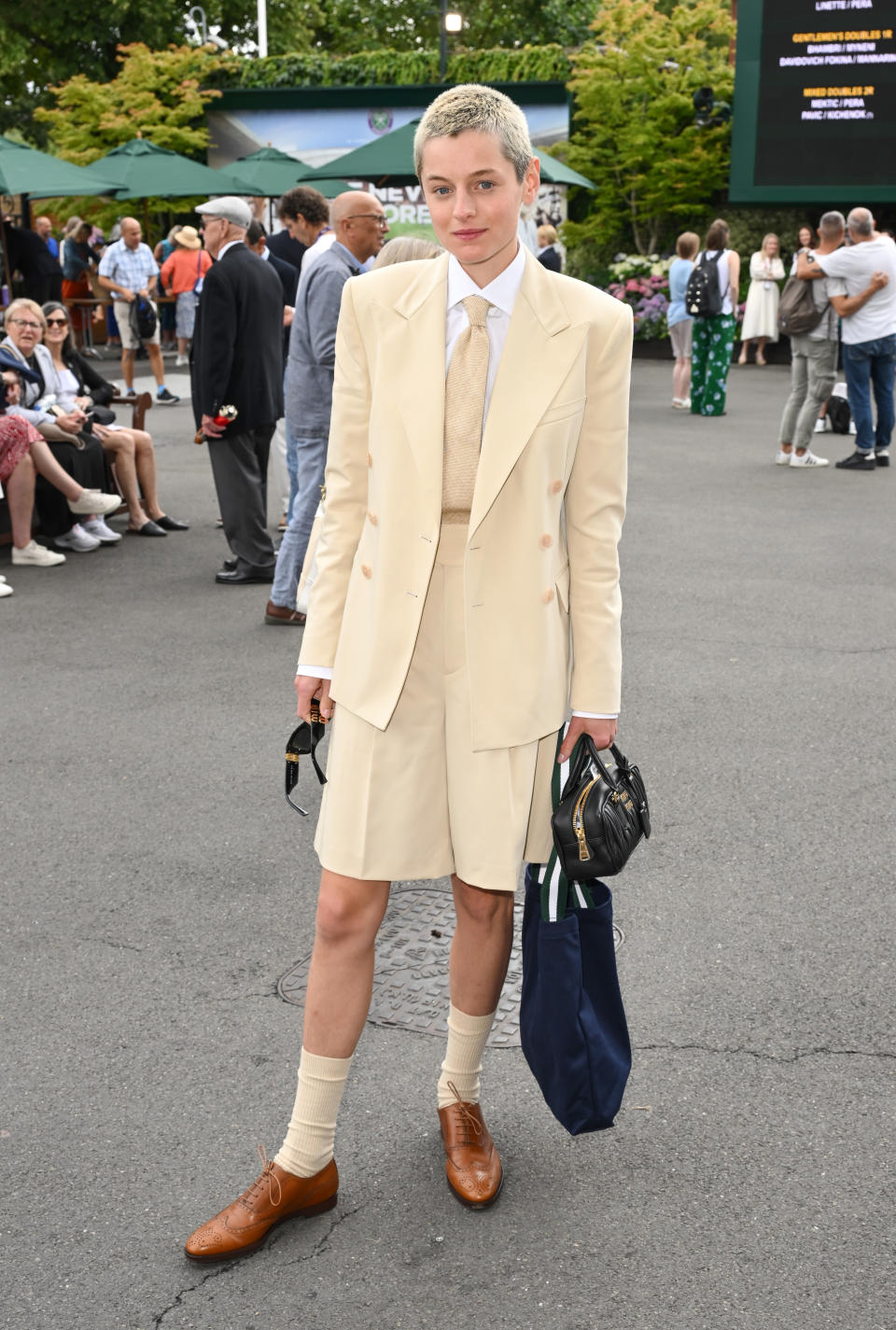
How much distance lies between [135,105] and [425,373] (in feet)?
102

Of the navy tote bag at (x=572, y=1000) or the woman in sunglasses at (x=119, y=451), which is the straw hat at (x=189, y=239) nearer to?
the woman in sunglasses at (x=119, y=451)

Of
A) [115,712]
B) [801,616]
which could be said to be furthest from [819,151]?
[115,712]

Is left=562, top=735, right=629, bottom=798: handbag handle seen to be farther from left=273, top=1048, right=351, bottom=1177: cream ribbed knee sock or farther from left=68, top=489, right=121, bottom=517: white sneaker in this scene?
left=68, top=489, right=121, bottom=517: white sneaker

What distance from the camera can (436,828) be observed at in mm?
2797

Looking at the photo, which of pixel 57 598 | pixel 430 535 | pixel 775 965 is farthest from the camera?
pixel 57 598

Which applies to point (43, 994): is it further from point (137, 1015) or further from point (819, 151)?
point (819, 151)

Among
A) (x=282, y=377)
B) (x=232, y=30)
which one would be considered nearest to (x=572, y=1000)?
(x=282, y=377)

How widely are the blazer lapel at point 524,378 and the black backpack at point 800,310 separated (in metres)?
10.5

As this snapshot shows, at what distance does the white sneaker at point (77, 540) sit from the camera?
9.68 meters

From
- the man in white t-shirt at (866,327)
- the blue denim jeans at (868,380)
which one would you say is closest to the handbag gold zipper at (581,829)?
the man in white t-shirt at (866,327)

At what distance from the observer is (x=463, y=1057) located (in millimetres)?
3068

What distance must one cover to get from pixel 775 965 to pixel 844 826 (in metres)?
1.14

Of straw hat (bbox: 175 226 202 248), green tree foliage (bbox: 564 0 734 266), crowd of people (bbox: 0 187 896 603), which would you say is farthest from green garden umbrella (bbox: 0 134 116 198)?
green tree foliage (bbox: 564 0 734 266)

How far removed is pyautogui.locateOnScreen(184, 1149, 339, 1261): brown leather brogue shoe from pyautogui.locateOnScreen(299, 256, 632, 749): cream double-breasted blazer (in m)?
0.96
